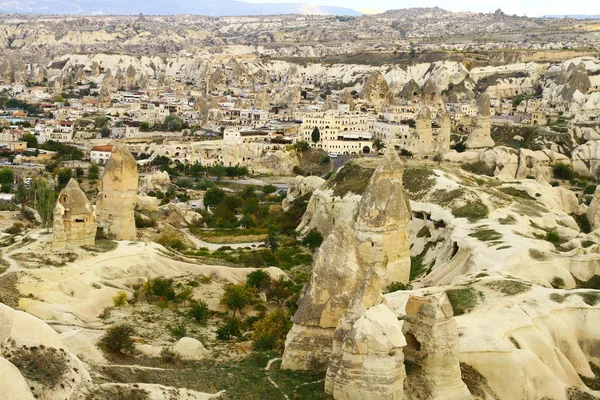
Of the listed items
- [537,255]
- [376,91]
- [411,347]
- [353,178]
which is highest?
[411,347]

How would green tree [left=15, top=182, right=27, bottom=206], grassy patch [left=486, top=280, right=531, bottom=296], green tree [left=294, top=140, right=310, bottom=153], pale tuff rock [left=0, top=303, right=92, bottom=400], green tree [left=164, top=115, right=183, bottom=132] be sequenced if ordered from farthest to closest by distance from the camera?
1. green tree [left=164, top=115, right=183, bottom=132]
2. green tree [left=294, top=140, right=310, bottom=153]
3. green tree [left=15, top=182, right=27, bottom=206]
4. grassy patch [left=486, top=280, right=531, bottom=296]
5. pale tuff rock [left=0, top=303, right=92, bottom=400]

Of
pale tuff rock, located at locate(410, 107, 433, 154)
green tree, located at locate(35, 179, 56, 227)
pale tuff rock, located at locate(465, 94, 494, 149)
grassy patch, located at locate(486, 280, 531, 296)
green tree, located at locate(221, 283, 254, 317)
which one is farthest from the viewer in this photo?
pale tuff rock, located at locate(465, 94, 494, 149)

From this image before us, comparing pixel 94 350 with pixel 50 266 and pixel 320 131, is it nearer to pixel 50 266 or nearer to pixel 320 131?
pixel 50 266

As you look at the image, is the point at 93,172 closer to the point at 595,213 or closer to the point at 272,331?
the point at 595,213

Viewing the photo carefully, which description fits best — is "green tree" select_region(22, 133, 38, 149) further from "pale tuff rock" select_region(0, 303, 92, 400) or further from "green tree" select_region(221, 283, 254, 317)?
"pale tuff rock" select_region(0, 303, 92, 400)

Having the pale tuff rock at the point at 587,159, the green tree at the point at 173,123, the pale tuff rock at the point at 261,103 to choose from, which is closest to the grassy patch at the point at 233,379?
the pale tuff rock at the point at 587,159

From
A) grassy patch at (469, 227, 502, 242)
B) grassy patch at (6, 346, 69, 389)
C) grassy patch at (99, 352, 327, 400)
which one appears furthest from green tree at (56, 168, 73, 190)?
grassy patch at (6, 346, 69, 389)

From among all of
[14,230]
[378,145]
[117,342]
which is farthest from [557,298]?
[378,145]

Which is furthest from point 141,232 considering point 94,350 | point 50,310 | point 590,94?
point 590,94
